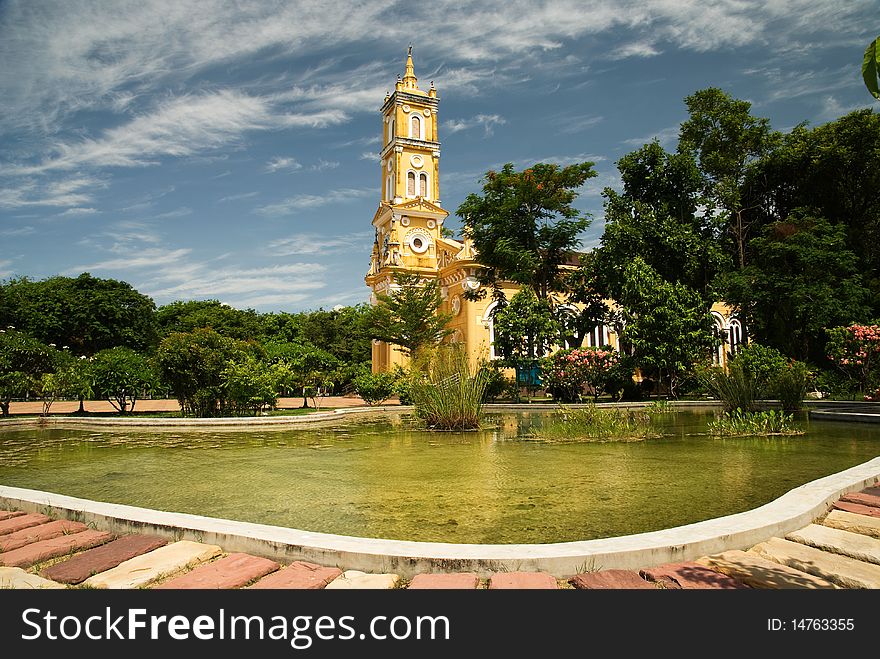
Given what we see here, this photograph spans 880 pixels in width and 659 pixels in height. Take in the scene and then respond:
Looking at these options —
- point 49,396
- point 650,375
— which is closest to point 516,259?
point 650,375

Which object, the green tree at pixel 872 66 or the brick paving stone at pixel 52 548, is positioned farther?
the brick paving stone at pixel 52 548

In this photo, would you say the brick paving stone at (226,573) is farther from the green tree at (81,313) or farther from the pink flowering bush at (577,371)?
the green tree at (81,313)

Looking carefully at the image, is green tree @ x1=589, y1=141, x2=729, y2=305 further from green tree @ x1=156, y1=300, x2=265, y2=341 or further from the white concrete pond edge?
green tree @ x1=156, y1=300, x2=265, y2=341

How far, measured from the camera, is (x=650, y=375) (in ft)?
65.0

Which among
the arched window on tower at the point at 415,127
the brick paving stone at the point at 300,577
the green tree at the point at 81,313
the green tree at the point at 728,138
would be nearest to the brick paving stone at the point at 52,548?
the brick paving stone at the point at 300,577

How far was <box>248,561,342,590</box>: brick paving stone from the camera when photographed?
2316mm

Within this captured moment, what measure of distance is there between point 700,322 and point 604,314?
347cm

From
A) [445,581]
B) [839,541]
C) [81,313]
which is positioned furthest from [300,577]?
[81,313]

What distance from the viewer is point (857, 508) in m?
3.45

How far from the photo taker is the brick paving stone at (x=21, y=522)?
3242mm

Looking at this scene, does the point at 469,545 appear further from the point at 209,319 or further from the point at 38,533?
the point at 209,319

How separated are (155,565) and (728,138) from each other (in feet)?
89.4

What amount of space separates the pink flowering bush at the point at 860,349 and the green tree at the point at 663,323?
12.8ft
